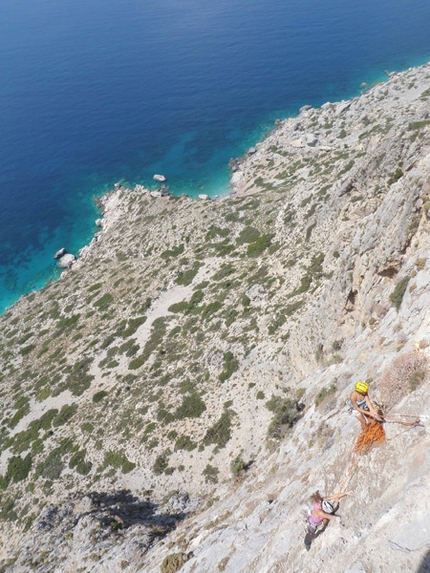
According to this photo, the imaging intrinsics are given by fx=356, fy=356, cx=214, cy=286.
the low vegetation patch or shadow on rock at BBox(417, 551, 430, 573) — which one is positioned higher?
shadow on rock at BBox(417, 551, 430, 573)

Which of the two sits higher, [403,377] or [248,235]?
[248,235]

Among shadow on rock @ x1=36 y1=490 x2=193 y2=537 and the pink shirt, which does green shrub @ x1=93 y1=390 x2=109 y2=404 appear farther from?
the pink shirt

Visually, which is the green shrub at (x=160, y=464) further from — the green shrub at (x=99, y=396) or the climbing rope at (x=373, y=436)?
the climbing rope at (x=373, y=436)

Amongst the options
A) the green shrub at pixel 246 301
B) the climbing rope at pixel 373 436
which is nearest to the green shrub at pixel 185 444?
the green shrub at pixel 246 301

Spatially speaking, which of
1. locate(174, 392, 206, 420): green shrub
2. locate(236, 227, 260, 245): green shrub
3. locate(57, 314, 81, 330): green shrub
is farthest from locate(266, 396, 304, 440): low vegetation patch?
locate(57, 314, 81, 330): green shrub

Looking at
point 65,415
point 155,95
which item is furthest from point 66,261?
point 155,95

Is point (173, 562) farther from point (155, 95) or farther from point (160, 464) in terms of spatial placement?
point (155, 95)
